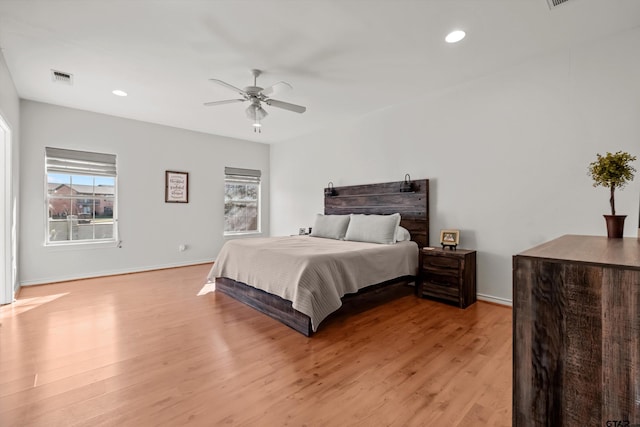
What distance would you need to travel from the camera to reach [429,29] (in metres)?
2.52

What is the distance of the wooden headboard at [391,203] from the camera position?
13.1ft

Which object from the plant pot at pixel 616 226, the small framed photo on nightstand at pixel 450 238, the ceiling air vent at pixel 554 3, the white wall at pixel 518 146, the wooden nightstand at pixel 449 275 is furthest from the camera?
the small framed photo on nightstand at pixel 450 238

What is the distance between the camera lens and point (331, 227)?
4.58 meters

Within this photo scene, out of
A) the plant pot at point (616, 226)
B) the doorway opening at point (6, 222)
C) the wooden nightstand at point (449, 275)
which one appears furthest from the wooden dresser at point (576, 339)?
the doorway opening at point (6, 222)

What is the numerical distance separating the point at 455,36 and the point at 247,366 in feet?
10.8

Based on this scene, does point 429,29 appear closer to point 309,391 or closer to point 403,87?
point 403,87

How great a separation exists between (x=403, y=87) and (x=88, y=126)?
4862 millimetres

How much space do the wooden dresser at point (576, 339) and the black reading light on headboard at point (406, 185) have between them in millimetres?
3088

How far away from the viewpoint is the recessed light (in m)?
2.56

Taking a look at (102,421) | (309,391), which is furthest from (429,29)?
(102,421)

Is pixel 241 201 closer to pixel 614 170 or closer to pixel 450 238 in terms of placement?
pixel 450 238

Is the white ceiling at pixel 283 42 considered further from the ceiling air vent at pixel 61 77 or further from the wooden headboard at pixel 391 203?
the wooden headboard at pixel 391 203

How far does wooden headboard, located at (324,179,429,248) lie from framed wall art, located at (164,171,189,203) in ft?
9.31

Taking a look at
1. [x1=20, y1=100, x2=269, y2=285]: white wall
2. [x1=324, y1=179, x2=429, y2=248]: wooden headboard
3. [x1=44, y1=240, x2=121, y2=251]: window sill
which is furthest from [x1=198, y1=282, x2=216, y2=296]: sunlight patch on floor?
[x1=324, y1=179, x2=429, y2=248]: wooden headboard
